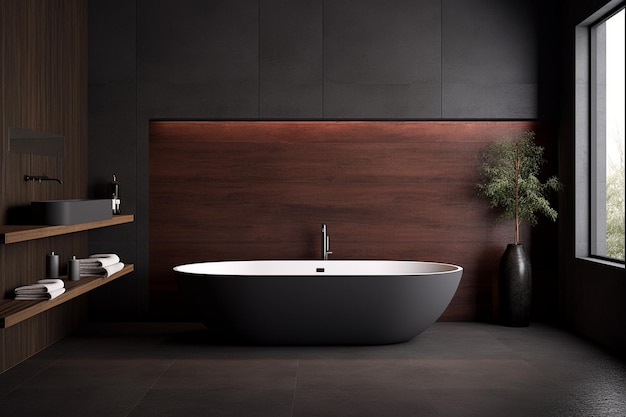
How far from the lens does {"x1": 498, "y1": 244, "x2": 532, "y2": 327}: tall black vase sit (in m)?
5.96

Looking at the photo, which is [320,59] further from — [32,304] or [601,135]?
[32,304]

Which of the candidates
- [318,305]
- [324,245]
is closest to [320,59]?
[324,245]

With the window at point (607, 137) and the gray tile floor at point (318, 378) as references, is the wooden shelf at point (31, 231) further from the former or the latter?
the window at point (607, 137)

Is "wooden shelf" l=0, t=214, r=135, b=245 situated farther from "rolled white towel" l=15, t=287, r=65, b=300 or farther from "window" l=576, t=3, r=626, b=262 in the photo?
"window" l=576, t=3, r=626, b=262

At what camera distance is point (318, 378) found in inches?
172

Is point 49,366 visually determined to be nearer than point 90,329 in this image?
Yes

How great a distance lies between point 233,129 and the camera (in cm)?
631

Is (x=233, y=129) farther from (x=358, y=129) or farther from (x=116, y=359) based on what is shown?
(x=116, y=359)

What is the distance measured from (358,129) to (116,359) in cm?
269

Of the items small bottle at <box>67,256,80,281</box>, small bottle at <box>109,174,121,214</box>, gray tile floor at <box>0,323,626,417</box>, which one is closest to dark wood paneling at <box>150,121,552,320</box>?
small bottle at <box>109,174,121,214</box>

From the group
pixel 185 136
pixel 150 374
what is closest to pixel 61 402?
pixel 150 374

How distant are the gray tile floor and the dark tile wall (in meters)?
1.80

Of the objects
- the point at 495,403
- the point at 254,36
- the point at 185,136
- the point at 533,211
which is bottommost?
the point at 495,403

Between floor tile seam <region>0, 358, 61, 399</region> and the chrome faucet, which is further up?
the chrome faucet
